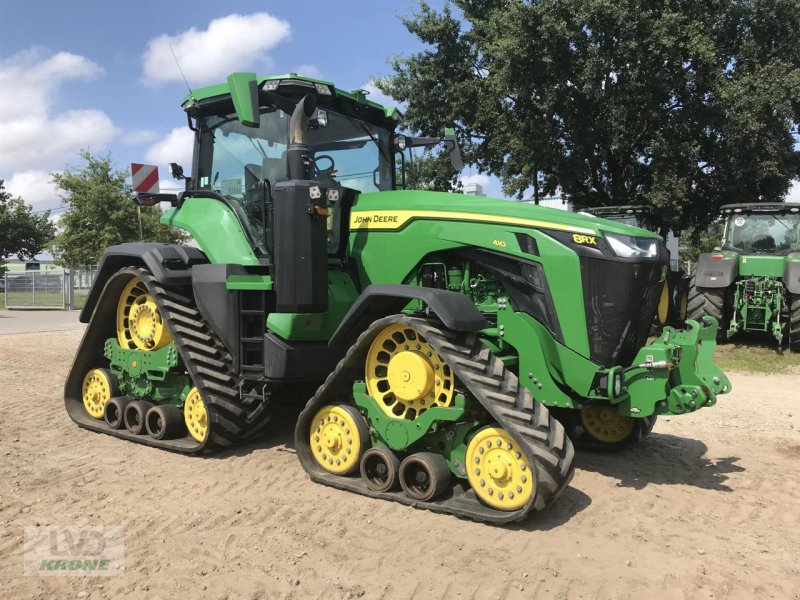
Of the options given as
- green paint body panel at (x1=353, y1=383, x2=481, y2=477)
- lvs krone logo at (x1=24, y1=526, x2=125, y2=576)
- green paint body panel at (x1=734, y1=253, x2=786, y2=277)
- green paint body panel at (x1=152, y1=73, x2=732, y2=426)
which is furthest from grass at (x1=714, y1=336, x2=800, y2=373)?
lvs krone logo at (x1=24, y1=526, x2=125, y2=576)

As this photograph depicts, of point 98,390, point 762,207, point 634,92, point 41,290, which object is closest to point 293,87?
point 98,390

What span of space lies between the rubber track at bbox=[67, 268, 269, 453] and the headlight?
3.12 metres

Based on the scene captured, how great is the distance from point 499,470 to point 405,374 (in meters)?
0.89

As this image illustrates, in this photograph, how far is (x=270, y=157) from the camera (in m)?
5.48

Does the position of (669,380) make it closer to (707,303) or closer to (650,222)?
(707,303)

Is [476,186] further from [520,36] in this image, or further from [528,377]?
[520,36]

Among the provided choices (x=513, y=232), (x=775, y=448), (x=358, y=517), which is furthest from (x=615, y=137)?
(x=358, y=517)

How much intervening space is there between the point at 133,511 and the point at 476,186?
4.51 m

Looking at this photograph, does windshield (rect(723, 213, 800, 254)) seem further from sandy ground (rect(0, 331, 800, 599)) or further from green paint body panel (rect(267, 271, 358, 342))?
green paint body panel (rect(267, 271, 358, 342))

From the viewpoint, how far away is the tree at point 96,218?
26844 millimetres

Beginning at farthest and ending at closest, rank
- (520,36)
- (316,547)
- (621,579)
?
(520,36) < (316,547) < (621,579)

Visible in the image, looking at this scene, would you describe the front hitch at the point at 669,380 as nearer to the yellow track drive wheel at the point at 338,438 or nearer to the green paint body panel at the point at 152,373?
the yellow track drive wheel at the point at 338,438

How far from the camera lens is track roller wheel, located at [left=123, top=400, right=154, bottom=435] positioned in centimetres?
595

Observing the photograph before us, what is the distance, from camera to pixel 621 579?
330 centimetres
